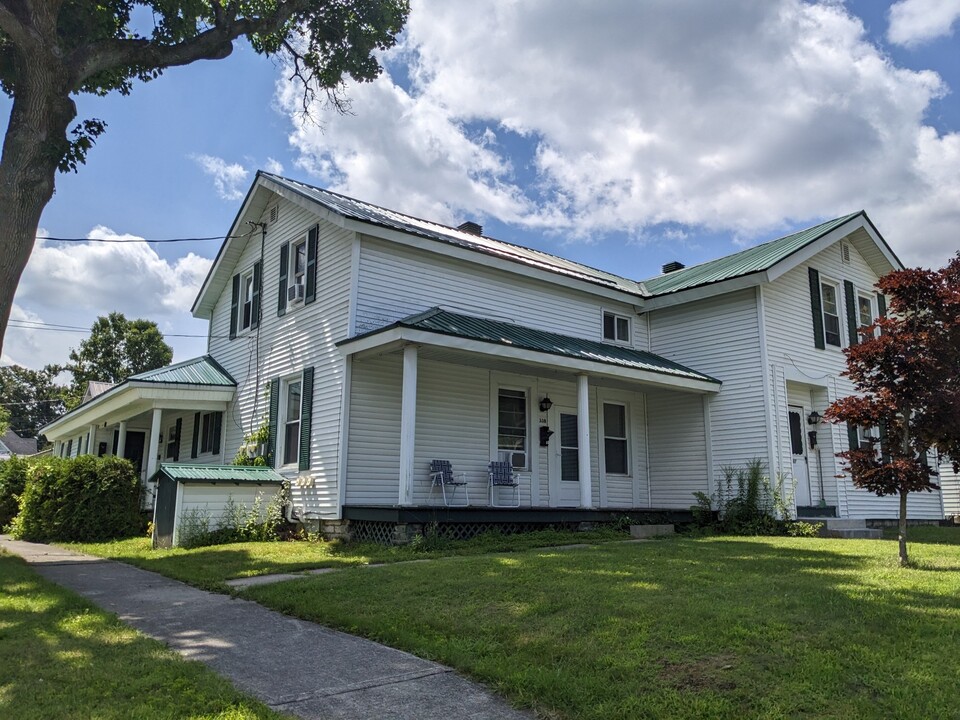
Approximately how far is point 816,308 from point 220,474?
13.2m

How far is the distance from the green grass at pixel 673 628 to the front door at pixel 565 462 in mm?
6374

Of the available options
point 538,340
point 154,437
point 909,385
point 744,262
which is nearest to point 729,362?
point 744,262

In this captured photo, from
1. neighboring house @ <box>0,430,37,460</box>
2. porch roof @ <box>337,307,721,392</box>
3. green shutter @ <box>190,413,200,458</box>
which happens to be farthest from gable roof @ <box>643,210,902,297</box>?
neighboring house @ <box>0,430,37,460</box>

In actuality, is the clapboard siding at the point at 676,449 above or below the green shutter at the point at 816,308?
below

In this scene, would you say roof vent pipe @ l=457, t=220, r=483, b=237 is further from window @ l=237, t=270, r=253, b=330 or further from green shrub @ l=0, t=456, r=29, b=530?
green shrub @ l=0, t=456, r=29, b=530

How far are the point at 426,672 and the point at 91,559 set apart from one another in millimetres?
→ 8351

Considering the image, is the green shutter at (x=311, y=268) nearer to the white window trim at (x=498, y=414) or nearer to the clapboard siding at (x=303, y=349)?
the clapboard siding at (x=303, y=349)

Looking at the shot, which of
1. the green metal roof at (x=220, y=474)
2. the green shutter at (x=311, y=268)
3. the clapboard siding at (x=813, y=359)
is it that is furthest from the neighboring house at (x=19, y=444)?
the clapboard siding at (x=813, y=359)

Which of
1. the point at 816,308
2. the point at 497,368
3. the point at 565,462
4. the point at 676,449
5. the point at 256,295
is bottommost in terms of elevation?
the point at 565,462

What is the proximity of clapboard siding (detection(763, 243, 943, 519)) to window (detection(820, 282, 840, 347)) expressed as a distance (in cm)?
14

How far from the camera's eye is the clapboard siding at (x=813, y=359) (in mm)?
Result: 15266

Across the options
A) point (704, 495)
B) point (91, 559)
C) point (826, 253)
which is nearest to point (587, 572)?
point (91, 559)

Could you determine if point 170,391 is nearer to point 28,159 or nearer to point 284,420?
point 284,420

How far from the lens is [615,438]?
16.3 meters
